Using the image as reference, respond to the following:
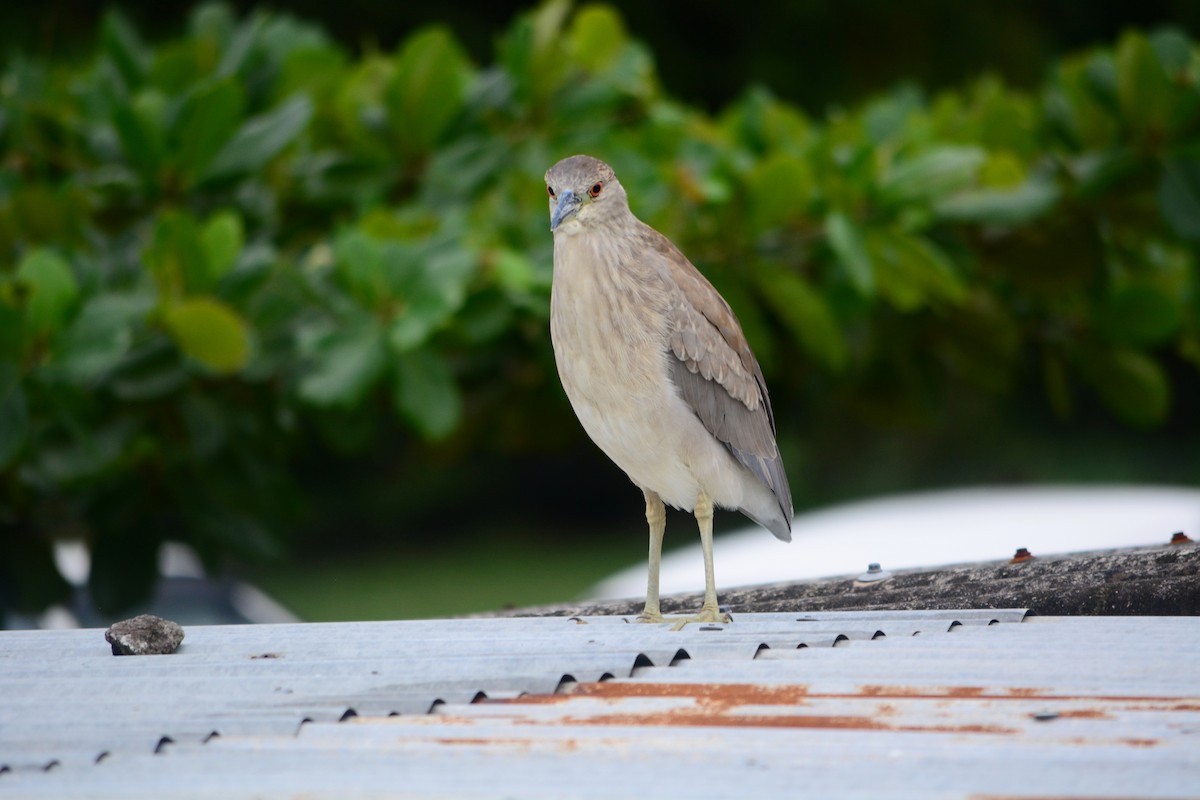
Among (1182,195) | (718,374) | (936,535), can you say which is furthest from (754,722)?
(936,535)

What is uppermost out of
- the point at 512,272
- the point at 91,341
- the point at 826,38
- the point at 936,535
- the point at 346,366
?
the point at 826,38

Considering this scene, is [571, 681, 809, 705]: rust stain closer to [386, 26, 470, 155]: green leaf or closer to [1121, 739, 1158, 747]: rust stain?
[1121, 739, 1158, 747]: rust stain

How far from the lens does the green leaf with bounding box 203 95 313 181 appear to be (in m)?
5.71

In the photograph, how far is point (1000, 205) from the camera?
20.0ft

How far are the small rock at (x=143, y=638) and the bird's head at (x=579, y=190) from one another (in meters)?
1.30

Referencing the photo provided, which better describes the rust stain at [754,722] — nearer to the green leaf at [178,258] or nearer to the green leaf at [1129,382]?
the green leaf at [178,258]

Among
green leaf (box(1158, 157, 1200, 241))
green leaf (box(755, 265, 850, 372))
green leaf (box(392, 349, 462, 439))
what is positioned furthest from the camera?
green leaf (box(755, 265, 850, 372))

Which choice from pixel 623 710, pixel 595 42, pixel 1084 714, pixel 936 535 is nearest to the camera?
pixel 1084 714

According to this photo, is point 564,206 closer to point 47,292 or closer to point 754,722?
point 754,722

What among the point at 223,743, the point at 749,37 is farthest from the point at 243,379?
the point at 749,37

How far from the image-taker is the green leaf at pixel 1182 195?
19.0 feet

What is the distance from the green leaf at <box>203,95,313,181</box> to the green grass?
19.8ft

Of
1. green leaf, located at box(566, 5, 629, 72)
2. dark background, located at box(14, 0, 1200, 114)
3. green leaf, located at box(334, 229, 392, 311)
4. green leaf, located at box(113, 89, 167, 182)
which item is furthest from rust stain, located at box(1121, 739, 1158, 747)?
dark background, located at box(14, 0, 1200, 114)

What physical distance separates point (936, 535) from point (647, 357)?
16.7 ft
